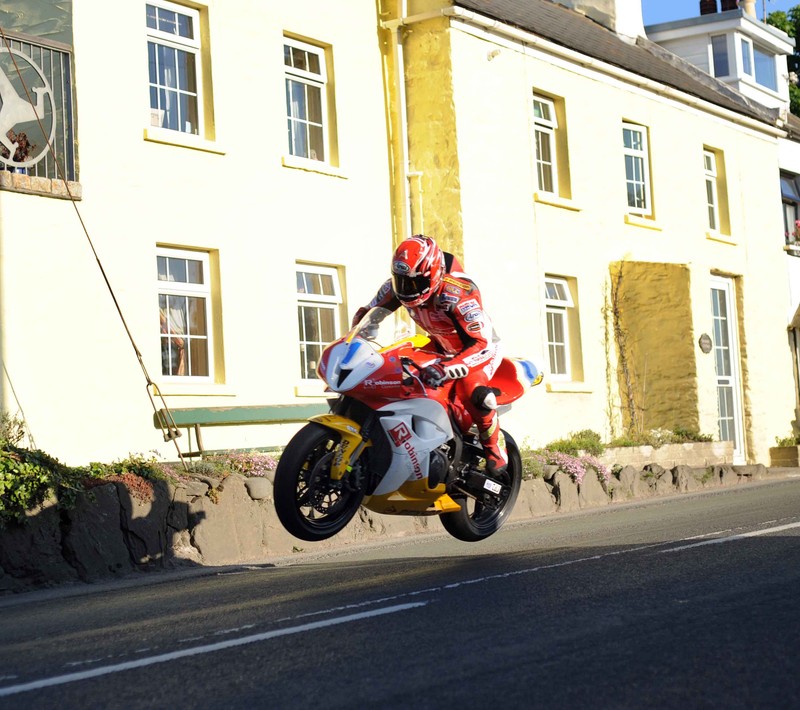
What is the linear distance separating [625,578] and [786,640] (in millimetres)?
2122

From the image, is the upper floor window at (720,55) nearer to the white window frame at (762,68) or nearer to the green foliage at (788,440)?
the white window frame at (762,68)

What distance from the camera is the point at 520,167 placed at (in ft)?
68.8

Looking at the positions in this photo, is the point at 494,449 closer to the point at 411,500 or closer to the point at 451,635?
the point at 411,500

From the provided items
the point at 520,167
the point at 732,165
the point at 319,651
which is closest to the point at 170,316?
the point at 520,167

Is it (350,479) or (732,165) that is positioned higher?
(732,165)

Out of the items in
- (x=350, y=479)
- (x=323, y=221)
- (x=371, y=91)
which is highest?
(x=371, y=91)

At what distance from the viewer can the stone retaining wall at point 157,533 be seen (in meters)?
11.1

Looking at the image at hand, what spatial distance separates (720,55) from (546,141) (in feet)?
42.1

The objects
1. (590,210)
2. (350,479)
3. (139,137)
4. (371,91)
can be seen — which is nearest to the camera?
(350,479)

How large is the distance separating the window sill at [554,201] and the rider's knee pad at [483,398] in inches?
487

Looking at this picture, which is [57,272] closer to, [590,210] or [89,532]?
[89,532]

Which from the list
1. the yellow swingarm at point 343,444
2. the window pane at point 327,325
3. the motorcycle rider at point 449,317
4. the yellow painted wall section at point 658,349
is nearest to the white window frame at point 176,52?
the window pane at point 327,325

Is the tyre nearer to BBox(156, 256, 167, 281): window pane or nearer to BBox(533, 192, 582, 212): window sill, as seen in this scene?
BBox(156, 256, 167, 281): window pane

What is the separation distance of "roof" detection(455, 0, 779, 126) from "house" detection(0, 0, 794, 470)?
5.0 inches
